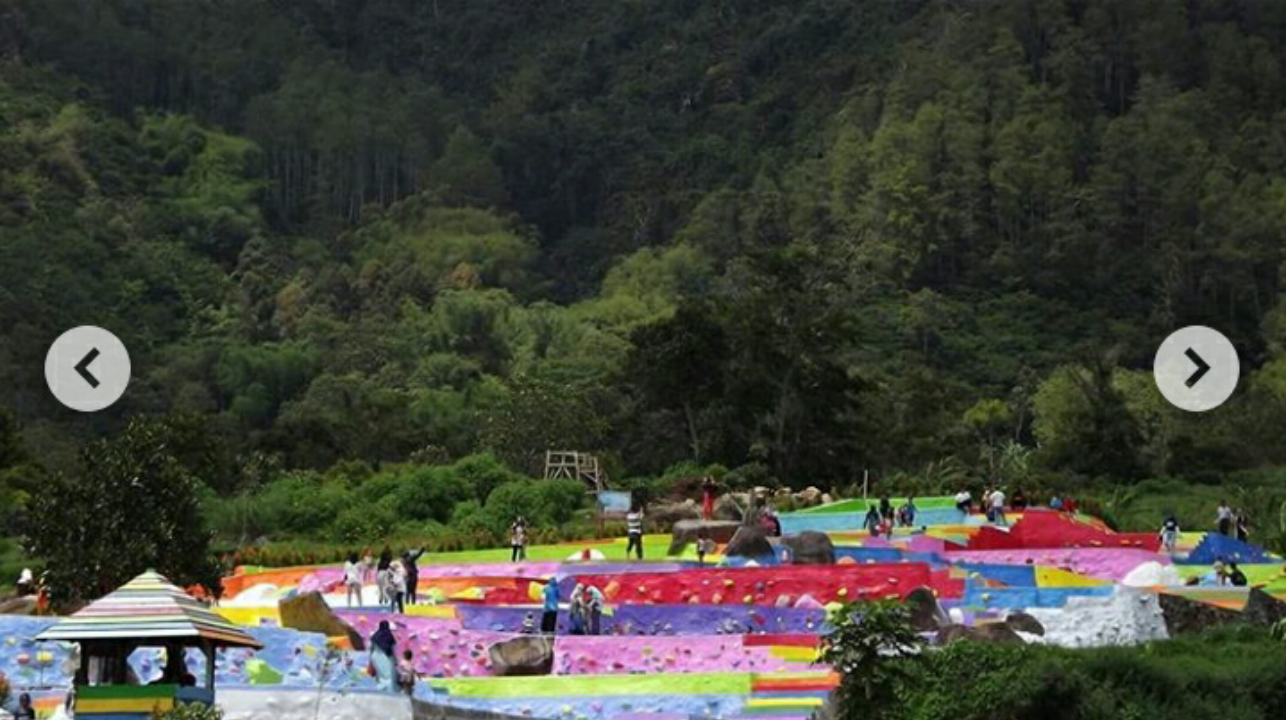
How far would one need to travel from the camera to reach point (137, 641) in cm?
2473

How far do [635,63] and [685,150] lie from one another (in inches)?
604

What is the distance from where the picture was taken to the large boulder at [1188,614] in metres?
37.1

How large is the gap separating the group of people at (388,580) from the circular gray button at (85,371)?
4688 centimetres

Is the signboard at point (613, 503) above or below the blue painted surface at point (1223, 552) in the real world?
above

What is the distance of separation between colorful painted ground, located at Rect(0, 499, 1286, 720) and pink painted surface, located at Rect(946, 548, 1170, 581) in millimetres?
49

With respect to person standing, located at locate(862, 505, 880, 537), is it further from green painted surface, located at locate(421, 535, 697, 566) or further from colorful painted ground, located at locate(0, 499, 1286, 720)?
green painted surface, located at locate(421, 535, 697, 566)

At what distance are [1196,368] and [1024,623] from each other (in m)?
56.2

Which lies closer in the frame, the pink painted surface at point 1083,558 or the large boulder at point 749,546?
the large boulder at point 749,546

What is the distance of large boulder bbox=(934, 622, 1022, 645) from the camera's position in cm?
3256

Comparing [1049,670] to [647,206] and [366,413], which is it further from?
[647,206]

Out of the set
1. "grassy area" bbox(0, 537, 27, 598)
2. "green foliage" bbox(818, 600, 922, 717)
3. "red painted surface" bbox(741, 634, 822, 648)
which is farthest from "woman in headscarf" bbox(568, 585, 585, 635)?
"green foliage" bbox(818, 600, 922, 717)

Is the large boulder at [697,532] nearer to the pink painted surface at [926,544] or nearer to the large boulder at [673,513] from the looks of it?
the pink painted surface at [926,544]

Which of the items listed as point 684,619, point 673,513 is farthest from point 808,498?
point 684,619

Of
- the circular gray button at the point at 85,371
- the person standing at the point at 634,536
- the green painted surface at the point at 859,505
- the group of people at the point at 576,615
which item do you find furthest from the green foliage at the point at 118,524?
A: the circular gray button at the point at 85,371
